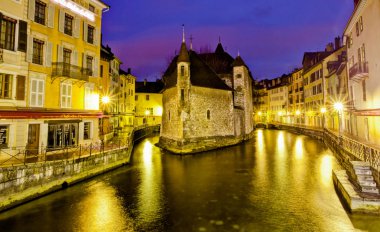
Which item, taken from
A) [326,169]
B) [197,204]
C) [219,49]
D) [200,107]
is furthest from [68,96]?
[219,49]

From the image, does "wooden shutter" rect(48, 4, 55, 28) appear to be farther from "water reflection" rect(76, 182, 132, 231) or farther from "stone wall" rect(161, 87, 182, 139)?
"stone wall" rect(161, 87, 182, 139)

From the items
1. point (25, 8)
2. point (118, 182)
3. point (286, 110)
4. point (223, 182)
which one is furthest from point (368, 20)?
point (286, 110)

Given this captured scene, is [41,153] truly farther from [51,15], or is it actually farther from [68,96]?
[51,15]

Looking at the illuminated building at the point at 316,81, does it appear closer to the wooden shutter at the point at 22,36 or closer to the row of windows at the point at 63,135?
the row of windows at the point at 63,135

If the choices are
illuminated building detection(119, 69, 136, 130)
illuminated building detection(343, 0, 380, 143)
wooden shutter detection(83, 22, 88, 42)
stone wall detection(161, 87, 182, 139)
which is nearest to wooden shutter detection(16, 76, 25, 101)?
wooden shutter detection(83, 22, 88, 42)

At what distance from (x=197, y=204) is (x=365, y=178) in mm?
7006

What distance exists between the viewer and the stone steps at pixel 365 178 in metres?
8.84

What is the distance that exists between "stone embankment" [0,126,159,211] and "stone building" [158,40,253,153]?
33.3 feet

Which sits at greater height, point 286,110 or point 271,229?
point 286,110

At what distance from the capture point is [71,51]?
16.0 meters

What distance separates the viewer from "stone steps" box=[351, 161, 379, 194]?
8.84m

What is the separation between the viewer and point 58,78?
15031 millimetres

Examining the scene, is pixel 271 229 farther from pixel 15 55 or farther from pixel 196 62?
pixel 196 62

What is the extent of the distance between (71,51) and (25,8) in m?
3.52
